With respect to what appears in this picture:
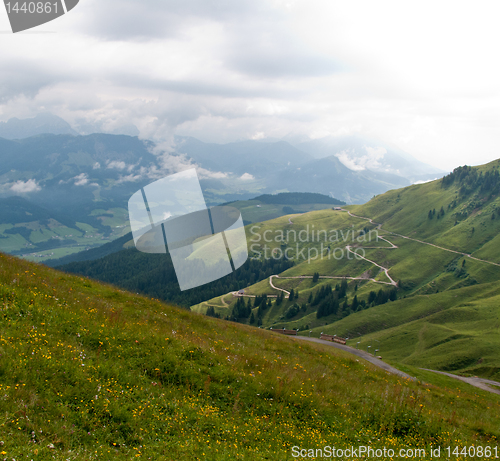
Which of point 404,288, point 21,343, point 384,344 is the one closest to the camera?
point 21,343

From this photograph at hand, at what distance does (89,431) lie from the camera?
25.0 feet

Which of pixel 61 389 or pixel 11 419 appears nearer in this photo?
pixel 11 419

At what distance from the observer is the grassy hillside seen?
745 centimetres

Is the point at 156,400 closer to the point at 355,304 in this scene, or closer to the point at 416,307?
the point at 416,307

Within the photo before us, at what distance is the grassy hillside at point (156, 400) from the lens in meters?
7.45

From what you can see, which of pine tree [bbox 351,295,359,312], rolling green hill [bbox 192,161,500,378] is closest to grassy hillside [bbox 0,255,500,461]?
rolling green hill [bbox 192,161,500,378]

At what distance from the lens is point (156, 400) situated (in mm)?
9500

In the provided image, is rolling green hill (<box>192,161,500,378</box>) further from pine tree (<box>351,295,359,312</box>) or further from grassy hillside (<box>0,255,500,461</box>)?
grassy hillside (<box>0,255,500,461</box>)

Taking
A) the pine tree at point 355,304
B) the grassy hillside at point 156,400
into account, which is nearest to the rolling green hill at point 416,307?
the pine tree at point 355,304

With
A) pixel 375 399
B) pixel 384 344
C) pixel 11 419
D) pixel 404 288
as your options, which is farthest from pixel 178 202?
pixel 404 288

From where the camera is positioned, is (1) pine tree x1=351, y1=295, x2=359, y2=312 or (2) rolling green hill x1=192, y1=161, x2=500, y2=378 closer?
(2) rolling green hill x1=192, y1=161, x2=500, y2=378

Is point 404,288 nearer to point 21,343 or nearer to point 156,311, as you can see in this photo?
point 156,311

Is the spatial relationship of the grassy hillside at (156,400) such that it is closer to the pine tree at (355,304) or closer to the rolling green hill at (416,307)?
the rolling green hill at (416,307)

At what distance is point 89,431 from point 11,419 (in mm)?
1718
